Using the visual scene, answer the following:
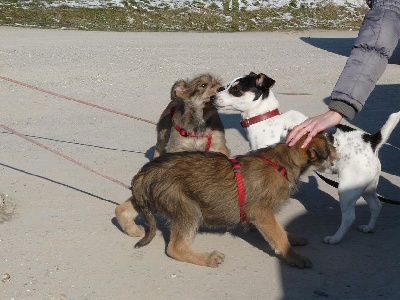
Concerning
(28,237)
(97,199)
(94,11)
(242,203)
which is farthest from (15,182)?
(94,11)

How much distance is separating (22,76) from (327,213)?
8418 mm

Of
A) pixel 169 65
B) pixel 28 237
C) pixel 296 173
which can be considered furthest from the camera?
pixel 169 65

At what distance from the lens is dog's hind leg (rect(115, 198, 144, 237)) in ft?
19.0

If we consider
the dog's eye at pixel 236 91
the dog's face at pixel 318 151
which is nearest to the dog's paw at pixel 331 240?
the dog's face at pixel 318 151

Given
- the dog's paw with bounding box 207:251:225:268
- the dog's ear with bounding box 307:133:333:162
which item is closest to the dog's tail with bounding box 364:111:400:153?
the dog's ear with bounding box 307:133:333:162

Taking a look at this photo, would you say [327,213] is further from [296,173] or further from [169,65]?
[169,65]

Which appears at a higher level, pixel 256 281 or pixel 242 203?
pixel 242 203

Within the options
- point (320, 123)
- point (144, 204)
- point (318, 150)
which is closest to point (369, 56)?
point (320, 123)

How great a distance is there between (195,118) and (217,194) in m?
1.86

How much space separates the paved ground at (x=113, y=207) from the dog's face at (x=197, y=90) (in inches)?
41.8

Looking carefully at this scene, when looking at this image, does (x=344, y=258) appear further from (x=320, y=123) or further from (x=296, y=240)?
(x=320, y=123)

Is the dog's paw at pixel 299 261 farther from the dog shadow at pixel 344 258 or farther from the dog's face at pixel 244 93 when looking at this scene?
the dog's face at pixel 244 93

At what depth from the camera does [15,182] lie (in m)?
7.28

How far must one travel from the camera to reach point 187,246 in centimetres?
540
